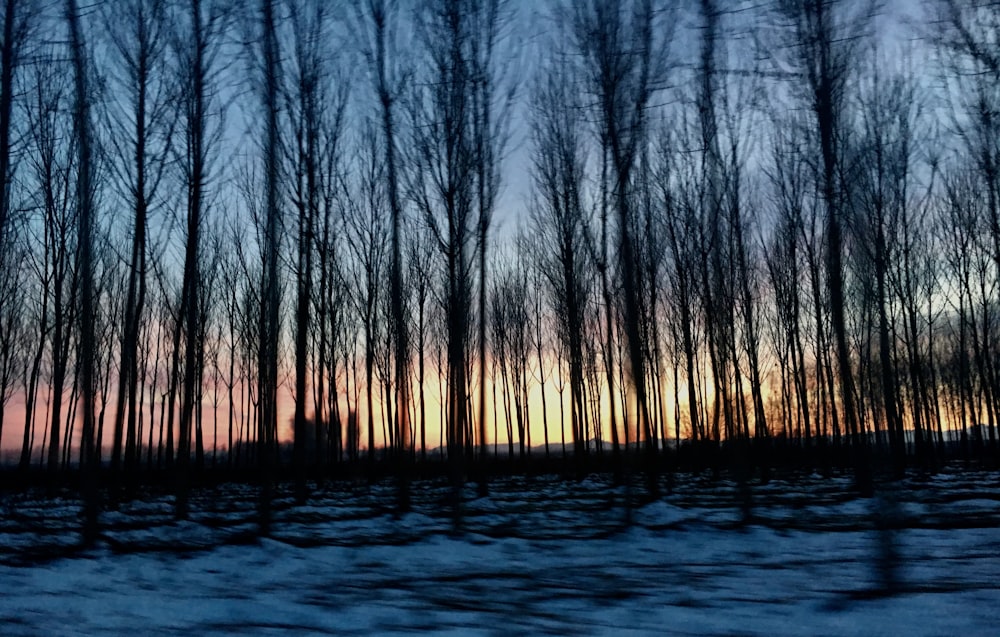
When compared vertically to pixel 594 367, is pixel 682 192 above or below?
above

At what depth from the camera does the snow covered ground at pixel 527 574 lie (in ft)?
11.9

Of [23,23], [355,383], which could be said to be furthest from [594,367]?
[23,23]

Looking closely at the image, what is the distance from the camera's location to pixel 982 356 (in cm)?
2456

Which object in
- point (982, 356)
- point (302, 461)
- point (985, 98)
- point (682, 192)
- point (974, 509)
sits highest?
point (682, 192)

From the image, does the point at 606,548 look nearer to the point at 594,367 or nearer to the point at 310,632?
the point at 310,632

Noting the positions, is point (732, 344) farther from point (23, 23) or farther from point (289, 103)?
point (23, 23)

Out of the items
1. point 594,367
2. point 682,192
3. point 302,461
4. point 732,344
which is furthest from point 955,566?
point 594,367

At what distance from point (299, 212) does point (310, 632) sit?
8.88 m

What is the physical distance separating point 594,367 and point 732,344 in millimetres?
11185

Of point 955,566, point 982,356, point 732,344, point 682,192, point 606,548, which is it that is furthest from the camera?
point 982,356

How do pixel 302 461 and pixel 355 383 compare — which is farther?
pixel 355 383

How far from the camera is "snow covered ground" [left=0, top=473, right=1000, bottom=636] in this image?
3.62 meters

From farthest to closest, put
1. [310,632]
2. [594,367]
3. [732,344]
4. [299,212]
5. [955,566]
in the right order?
1. [594,367]
2. [732,344]
3. [299,212]
4. [955,566]
5. [310,632]

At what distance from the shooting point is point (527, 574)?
18.2ft
